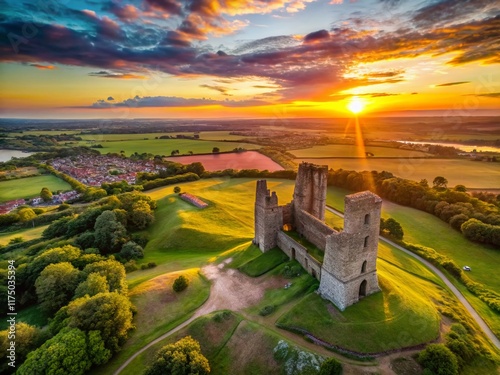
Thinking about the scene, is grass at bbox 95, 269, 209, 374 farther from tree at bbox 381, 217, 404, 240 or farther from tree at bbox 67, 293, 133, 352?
tree at bbox 381, 217, 404, 240

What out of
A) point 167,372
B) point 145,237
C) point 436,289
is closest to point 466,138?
point 436,289

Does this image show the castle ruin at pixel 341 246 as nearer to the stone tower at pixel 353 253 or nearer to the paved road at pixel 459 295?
the stone tower at pixel 353 253

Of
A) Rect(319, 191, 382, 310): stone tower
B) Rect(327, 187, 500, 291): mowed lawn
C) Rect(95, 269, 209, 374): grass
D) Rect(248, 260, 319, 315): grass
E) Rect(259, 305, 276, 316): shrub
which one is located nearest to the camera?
Rect(319, 191, 382, 310): stone tower

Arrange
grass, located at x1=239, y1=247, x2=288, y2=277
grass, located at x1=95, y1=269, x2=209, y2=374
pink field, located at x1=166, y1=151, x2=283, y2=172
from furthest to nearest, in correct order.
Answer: pink field, located at x1=166, y1=151, x2=283, y2=172
grass, located at x1=239, y1=247, x2=288, y2=277
grass, located at x1=95, y1=269, x2=209, y2=374

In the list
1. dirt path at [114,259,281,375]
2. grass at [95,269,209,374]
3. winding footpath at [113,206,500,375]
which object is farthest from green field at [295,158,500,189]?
grass at [95,269,209,374]

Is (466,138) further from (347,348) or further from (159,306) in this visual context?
(159,306)
